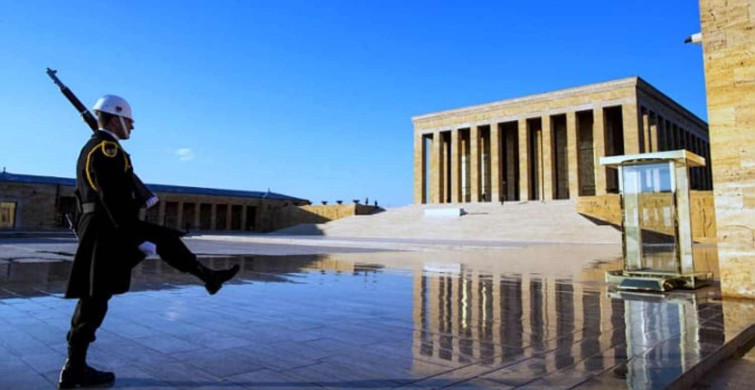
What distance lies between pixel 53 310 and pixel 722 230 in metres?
9.08

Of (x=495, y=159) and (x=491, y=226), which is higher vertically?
(x=495, y=159)

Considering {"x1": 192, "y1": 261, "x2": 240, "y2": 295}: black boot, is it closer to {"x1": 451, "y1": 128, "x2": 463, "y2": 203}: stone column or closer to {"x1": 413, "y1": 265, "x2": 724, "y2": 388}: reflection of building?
{"x1": 413, "y1": 265, "x2": 724, "y2": 388}: reflection of building

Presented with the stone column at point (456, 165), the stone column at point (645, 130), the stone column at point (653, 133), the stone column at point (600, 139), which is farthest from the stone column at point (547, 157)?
the stone column at point (456, 165)

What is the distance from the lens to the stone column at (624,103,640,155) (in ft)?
131

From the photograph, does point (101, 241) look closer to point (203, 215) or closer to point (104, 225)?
point (104, 225)

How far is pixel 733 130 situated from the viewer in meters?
7.16

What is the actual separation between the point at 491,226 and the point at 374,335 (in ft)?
95.8

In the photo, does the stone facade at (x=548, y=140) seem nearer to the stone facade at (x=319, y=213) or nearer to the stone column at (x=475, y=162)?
the stone column at (x=475, y=162)

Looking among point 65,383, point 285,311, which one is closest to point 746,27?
point 285,311

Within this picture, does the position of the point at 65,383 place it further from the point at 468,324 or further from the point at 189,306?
the point at 468,324

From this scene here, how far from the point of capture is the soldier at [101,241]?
298cm

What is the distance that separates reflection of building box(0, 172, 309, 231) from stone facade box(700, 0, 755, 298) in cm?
3136

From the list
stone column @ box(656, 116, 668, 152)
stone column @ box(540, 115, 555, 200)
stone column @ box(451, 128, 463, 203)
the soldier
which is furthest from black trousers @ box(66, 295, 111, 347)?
stone column @ box(656, 116, 668, 152)

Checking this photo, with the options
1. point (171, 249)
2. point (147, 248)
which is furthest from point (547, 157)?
point (147, 248)
